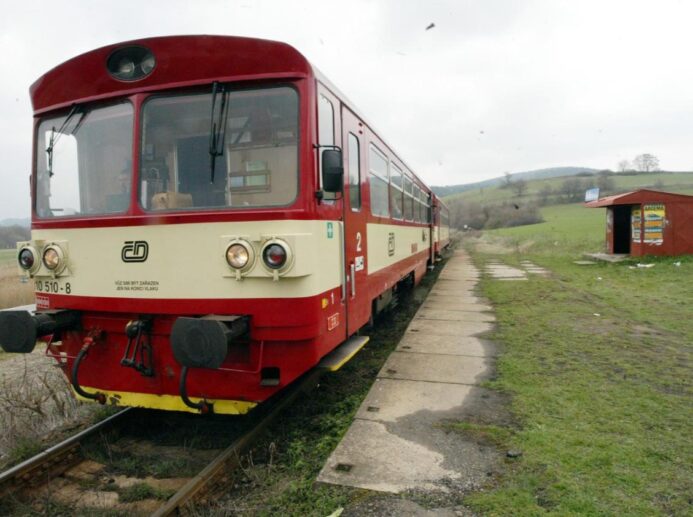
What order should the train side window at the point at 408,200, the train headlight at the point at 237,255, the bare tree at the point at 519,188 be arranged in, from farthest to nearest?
1. the bare tree at the point at 519,188
2. the train side window at the point at 408,200
3. the train headlight at the point at 237,255

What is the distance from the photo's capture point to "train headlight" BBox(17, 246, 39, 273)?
161 inches

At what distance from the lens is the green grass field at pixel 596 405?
9.73 feet

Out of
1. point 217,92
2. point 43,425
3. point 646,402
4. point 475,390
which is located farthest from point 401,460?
point 43,425

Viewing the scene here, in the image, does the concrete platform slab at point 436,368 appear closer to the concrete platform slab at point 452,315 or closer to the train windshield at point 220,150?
the concrete platform slab at point 452,315

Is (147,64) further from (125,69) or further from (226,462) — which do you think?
(226,462)

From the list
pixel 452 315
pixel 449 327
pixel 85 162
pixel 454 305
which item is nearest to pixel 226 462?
pixel 85 162

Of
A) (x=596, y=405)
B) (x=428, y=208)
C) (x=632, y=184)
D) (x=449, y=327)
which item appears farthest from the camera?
(x=632, y=184)

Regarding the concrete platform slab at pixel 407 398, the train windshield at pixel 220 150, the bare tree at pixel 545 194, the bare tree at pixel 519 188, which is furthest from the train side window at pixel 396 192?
the bare tree at pixel 519 188

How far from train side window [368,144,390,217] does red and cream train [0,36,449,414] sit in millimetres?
1819

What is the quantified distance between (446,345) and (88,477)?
4491 mm

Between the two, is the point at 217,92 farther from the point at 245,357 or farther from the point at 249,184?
the point at 245,357

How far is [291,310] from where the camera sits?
11.7 ft

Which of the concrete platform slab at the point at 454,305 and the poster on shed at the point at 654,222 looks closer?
the concrete platform slab at the point at 454,305

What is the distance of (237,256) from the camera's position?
11.5ft
